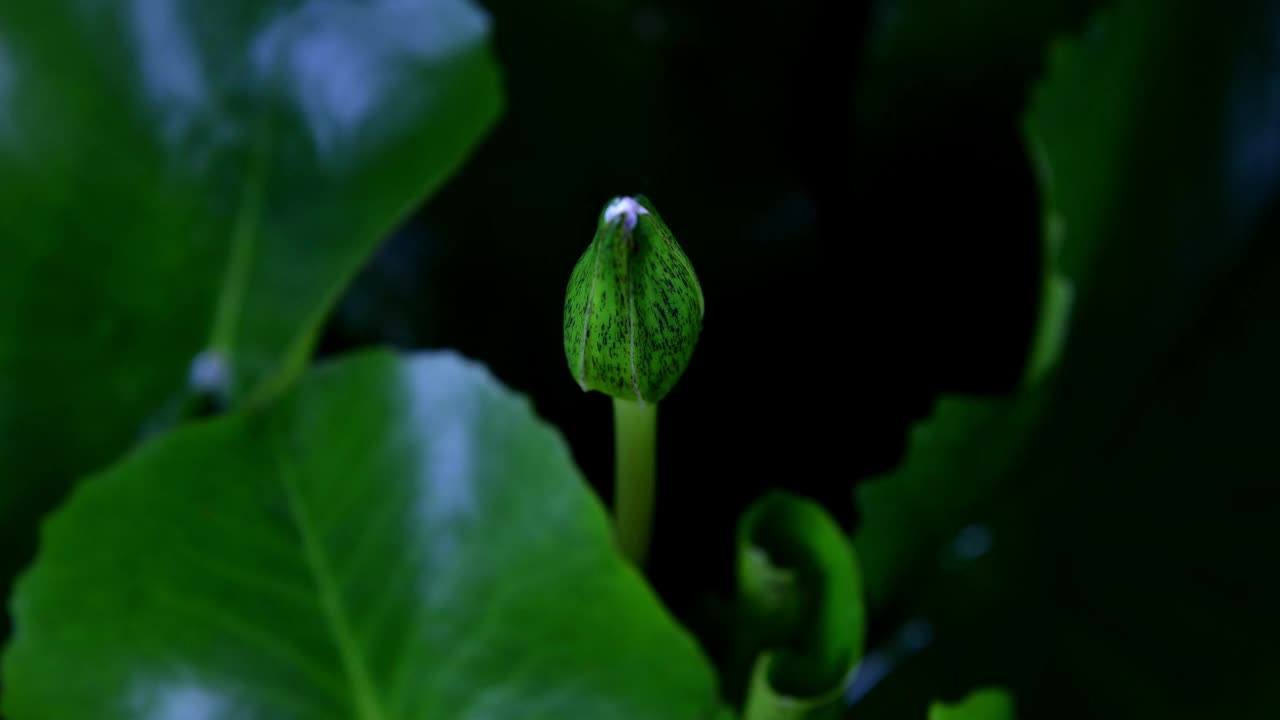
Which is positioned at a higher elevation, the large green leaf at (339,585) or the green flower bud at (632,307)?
the green flower bud at (632,307)

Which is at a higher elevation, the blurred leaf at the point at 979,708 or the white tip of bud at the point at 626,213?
the white tip of bud at the point at 626,213

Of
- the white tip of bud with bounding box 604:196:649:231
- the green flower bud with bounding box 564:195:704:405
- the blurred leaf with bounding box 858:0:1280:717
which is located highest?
the white tip of bud with bounding box 604:196:649:231

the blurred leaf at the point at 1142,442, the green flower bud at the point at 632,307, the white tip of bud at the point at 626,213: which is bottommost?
the blurred leaf at the point at 1142,442

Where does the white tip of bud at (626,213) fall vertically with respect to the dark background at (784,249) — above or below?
above

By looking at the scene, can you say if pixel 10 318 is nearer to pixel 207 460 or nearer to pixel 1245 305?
pixel 207 460

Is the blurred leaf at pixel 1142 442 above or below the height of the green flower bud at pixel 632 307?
below
